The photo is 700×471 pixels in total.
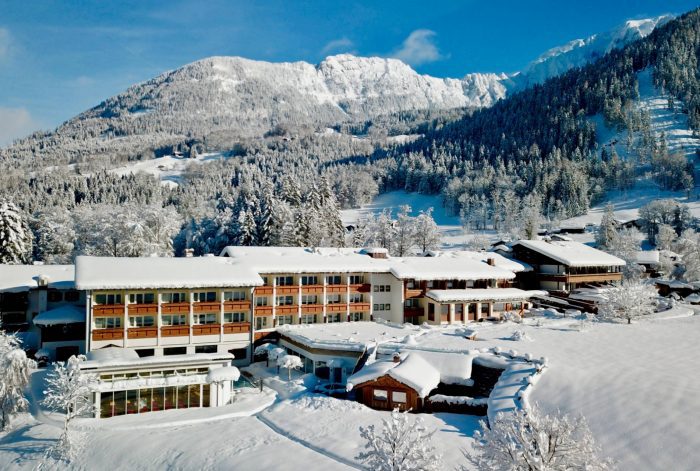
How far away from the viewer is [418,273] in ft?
173

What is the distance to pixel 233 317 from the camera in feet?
148

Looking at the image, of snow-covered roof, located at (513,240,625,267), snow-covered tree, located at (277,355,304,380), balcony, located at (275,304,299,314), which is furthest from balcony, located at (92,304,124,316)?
snow-covered roof, located at (513,240,625,267)

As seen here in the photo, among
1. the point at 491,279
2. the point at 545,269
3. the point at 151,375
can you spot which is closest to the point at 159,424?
the point at 151,375

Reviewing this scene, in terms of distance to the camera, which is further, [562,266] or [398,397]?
[562,266]

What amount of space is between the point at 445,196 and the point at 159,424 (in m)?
146

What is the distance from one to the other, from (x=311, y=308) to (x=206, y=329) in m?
10.5

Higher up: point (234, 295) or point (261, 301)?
point (234, 295)

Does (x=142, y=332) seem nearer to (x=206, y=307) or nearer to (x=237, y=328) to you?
(x=206, y=307)

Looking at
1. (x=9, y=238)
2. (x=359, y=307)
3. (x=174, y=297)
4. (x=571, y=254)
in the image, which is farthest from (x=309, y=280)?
(x=9, y=238)

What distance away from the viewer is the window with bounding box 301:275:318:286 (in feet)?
165

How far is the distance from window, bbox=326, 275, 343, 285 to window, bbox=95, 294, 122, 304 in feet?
61.7

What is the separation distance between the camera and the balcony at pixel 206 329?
1695 inches

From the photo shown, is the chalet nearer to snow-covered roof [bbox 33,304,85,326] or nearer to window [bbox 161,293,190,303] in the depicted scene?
window [bbox 161,293,190,303]

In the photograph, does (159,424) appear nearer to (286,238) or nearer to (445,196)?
(286,238)
